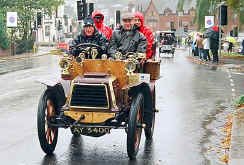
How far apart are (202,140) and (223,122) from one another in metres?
2.11

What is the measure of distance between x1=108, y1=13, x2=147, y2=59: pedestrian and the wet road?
1585 millimetres

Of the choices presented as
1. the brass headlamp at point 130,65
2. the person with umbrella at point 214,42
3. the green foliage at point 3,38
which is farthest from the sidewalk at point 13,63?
the brass headlamp at point 130,65

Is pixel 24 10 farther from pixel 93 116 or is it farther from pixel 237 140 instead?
pixel 93 116

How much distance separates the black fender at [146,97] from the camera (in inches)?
361

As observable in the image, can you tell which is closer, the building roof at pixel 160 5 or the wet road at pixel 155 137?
the wet road at pixel 155 137

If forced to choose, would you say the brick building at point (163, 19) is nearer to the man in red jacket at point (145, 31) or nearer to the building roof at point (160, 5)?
the building roof at point (160, 5)

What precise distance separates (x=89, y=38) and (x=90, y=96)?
1.54 meters

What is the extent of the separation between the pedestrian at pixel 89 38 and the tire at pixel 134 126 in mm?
1245

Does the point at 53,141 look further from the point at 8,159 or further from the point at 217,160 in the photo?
the point at 217,160

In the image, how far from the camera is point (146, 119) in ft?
32.1

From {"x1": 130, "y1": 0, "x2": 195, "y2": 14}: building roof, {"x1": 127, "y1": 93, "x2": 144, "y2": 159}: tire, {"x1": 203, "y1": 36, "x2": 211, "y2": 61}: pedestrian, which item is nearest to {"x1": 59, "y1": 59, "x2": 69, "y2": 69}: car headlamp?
{"x1": 127, "y1": 93, "x2": 144, "y2": 159}: tire

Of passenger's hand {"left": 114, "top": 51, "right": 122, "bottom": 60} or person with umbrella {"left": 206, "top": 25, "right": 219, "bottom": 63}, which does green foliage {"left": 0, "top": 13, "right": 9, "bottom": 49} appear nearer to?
person with umbrella {"left": 206, "top": 25, "right": 219, "bottom": 63}

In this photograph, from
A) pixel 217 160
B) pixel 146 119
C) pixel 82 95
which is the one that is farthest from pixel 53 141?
pixel 217 160

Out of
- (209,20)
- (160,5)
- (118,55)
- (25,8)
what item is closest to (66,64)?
(118,55)
